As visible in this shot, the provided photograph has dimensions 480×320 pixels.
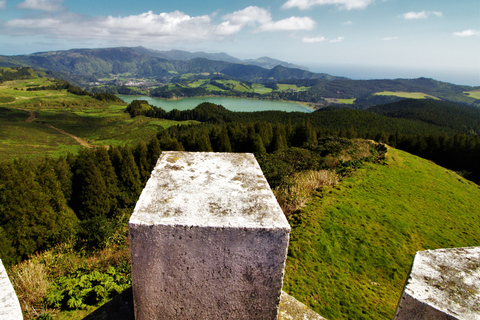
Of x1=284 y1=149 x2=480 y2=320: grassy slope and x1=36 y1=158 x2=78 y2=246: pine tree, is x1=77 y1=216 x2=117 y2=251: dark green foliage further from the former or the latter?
x1=284 y1=149 x2=480 y2=320: grassy slope

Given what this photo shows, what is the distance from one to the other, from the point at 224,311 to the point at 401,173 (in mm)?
14568

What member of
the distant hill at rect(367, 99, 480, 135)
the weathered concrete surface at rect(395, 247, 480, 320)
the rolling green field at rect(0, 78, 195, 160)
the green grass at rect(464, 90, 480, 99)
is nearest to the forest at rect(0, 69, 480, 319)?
the weathered concrete surface at rect(395, 247, 480, 320)

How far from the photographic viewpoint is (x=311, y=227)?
7.25 m

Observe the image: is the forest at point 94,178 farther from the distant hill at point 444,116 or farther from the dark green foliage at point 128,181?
the distant hill at point 444,116

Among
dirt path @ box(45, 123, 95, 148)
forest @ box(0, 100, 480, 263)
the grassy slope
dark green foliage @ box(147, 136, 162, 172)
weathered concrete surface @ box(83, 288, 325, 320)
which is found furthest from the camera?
dirt path @ box(45, 123, 95, 148)

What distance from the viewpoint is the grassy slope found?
5188mm

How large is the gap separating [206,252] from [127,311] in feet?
7.16

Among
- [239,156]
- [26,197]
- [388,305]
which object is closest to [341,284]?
[388,305]

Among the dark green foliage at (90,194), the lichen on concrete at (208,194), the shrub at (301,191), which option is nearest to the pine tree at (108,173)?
the dark green foliage at (90,194)

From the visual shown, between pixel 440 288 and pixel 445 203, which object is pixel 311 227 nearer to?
pixel 440 288

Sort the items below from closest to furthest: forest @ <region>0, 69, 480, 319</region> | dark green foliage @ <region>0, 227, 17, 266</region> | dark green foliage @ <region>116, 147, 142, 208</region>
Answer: forest @ <region>0, 69, 480, 319</region> → dark green foliage @ <region>0, 227, 17, 266</region> → dark green foliage @ <region>116, 147, 142, 208</region>

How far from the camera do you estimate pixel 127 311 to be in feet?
11.0

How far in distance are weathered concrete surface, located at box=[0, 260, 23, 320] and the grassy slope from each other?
4.62m

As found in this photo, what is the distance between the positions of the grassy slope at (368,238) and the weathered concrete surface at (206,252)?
10.8ft
